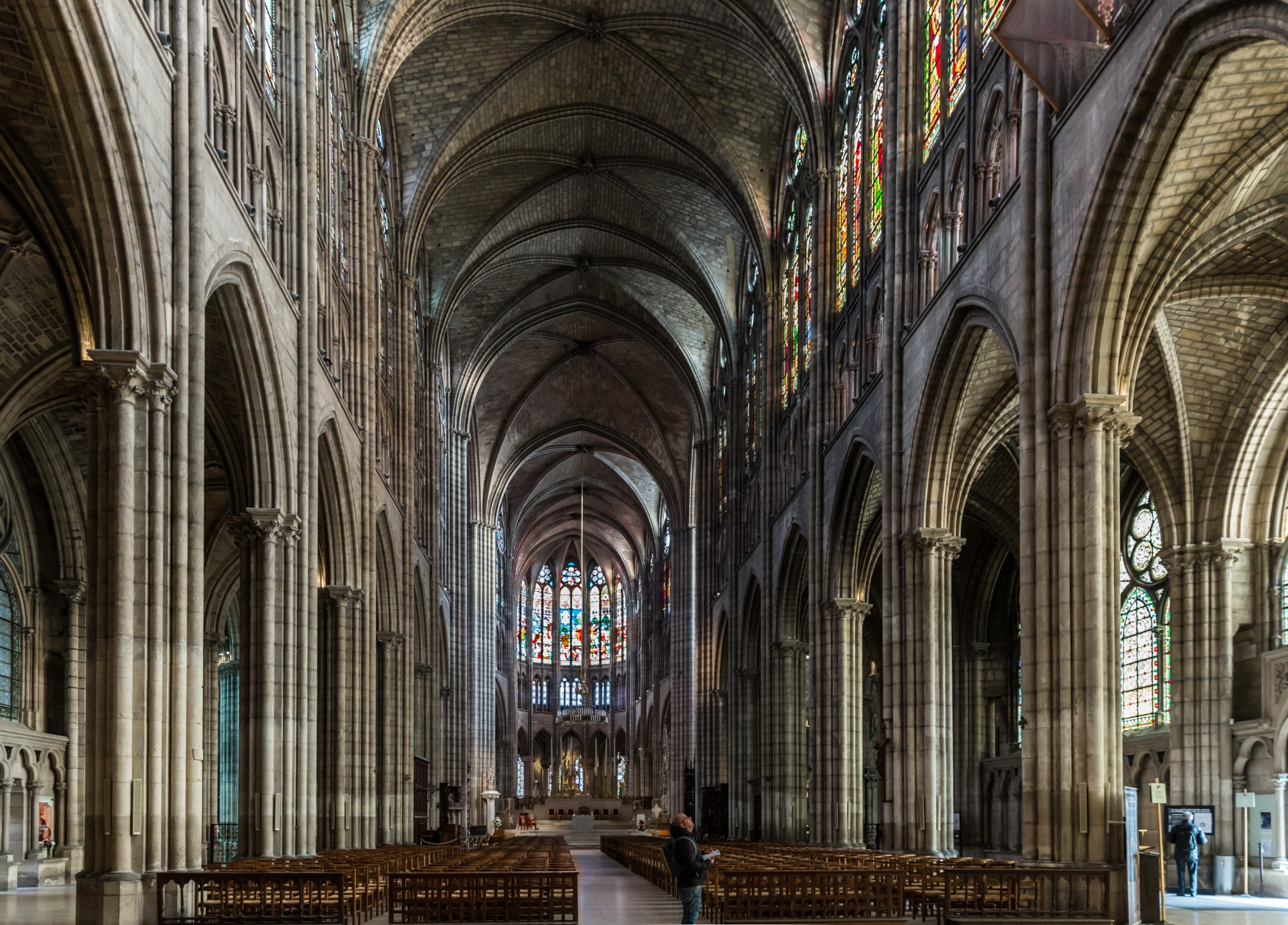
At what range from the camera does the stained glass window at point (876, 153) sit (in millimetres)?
28781

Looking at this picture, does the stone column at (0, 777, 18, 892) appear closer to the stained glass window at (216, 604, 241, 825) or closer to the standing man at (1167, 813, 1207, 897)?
the stained glass window at (216, 604, 241, 825)

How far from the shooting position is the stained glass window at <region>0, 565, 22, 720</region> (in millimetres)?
28312

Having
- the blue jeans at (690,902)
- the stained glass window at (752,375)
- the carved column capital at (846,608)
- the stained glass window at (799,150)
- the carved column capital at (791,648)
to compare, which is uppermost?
the stained glass window at (799,150)

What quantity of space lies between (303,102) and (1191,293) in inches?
642

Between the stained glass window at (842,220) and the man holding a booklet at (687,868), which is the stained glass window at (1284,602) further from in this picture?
the man holding a booklet at (687,868)

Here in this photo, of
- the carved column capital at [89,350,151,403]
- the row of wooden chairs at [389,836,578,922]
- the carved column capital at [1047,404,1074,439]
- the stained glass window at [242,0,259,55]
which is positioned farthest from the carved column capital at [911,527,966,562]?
the carved column capital at [89,350,151,403]

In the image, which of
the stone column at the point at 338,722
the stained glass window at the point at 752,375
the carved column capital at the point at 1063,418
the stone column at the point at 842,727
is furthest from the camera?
the stained glass window at the point at 752,375

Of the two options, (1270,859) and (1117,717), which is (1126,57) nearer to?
(1117,717)

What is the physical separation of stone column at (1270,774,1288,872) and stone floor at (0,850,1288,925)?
4.28 feet

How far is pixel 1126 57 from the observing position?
1603 centimetres

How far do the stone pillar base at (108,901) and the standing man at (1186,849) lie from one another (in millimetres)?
16346

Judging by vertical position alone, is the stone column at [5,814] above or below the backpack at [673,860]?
below

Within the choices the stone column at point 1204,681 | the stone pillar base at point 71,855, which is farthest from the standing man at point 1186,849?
the stone pillar base at point 71,855

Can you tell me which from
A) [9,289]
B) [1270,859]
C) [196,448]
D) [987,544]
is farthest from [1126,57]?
[987,544]
